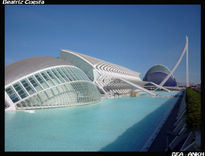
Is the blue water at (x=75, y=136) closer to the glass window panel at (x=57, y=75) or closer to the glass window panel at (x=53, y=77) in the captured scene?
the glass window panel at (x=53, y=77)

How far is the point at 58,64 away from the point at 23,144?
44.1ft

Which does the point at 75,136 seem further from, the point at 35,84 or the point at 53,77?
the point at 53,77

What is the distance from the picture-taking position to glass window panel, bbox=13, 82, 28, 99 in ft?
51.0

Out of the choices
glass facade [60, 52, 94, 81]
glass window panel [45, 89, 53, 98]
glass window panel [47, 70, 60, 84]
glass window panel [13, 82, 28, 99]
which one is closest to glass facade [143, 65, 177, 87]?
glass facade [60, 52, 94, 81]

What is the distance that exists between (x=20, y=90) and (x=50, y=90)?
9.02 ft

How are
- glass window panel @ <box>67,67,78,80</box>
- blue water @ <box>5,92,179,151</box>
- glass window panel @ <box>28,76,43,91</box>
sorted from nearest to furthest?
1. blue water @ <box>5,92,179,151</box>
2. glass window panel @ <box>28,76,43,91</box>
3. glass window panel @ <box>67,67,78,80</box>

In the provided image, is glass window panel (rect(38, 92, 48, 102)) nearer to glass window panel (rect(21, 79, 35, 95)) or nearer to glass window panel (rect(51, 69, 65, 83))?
glass window panel (rect(21, 79, 35, 95))

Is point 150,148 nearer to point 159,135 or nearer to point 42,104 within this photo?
point 159,135

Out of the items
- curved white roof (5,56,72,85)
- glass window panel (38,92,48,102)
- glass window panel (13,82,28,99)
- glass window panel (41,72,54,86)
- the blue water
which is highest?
curved white roof (5,56,72,85)

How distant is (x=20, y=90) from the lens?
15.8m

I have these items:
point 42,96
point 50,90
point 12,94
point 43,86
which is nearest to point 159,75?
point 50,90

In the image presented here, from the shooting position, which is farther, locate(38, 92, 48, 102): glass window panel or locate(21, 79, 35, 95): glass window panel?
locate(38, 92, 48, 102): glass window panel

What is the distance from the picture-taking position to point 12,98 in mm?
15477

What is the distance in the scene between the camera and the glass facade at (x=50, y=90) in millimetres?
15578
